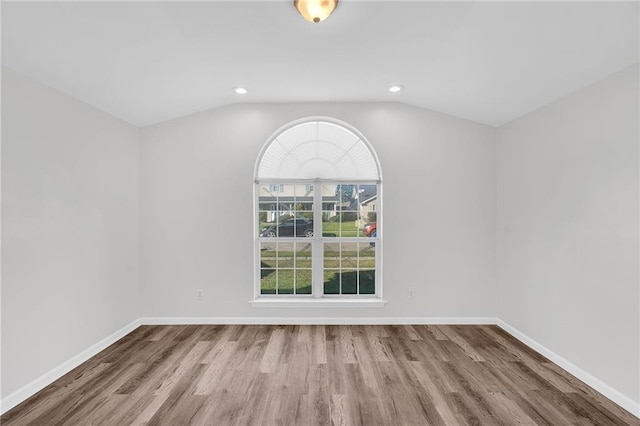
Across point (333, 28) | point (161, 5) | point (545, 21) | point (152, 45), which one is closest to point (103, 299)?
point (152, 45)

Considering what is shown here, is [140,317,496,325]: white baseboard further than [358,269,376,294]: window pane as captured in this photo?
No

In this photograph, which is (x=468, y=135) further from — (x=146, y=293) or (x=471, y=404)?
(x=146, y=293)

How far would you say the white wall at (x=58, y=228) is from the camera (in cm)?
218

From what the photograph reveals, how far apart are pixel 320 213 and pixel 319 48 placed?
1.99m

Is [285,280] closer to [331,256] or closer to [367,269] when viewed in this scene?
[331,256]

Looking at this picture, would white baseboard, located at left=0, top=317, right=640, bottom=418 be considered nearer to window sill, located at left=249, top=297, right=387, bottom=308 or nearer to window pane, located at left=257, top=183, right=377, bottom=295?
window sill, located at left=249, top=297, right=387, bottom=308

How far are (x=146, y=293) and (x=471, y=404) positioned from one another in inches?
143

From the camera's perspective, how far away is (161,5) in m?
1.90

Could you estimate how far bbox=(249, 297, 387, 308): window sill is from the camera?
3676mm

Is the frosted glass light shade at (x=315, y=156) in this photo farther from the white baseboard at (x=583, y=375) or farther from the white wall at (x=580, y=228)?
the white baseboard at (x=583, y=375)

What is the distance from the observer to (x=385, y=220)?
370 cm

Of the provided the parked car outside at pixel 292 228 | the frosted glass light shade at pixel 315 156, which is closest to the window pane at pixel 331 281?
the parked car outside at pixel 292 228

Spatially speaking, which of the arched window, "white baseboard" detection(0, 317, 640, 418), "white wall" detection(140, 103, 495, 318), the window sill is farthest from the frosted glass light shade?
"white baseboard" detection(0, 317, 640, 418)

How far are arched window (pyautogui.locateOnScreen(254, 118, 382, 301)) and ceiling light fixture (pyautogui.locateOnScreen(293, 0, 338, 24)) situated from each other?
6.29ft
